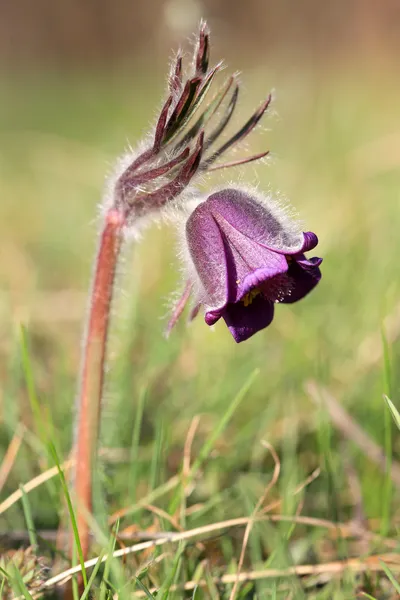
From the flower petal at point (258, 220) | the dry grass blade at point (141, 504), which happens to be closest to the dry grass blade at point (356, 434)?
the dry grass blade at point (141, 504)

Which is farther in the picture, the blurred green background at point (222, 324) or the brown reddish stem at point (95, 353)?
the blurred green background at point (222, 324)

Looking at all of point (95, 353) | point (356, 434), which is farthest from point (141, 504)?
point (356, 434)

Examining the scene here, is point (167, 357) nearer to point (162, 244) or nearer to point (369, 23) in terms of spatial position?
point (162, 244)

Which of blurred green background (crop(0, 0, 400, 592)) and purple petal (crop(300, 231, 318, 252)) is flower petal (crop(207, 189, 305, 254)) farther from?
blurred green background (crop(0, 0, 400, 592))

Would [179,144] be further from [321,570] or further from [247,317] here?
[321,570]

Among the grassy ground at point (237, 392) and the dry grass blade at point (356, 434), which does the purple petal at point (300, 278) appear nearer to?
the grassy ground at point (237, 392)

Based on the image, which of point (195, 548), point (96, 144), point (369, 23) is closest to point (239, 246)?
point (195, 548)
